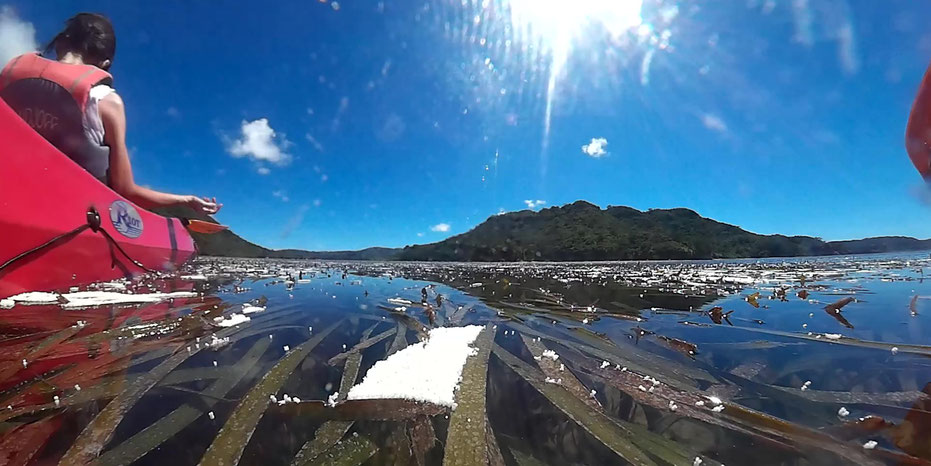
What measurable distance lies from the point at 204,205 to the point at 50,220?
155 inches

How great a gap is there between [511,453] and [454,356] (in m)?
0.89

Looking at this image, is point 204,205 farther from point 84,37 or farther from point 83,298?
point 83,298

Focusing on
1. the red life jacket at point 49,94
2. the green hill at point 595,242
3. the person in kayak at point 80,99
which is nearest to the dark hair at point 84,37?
the person in kayak at point 80,99

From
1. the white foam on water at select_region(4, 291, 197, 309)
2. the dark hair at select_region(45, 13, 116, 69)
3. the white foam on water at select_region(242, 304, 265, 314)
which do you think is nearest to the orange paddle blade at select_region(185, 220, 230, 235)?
the dark hair at select_region(45, 13, 116, 69)

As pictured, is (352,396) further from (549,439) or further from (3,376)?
(3,376)

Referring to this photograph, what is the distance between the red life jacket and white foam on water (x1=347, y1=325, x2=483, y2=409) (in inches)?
202

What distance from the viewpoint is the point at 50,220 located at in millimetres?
3268

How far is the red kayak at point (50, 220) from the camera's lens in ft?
9.58

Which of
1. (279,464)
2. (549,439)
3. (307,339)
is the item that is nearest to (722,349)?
(549,439)

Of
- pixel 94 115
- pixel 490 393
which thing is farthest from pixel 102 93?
pixel 490 393

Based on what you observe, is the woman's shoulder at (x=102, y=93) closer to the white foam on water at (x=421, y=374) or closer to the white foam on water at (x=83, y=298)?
the white foam on water at (x=83, y=298)

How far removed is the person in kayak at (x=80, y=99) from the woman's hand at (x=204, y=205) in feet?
3.68

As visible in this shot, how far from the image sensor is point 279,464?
98 cm

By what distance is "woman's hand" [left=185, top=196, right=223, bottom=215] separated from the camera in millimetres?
6718
